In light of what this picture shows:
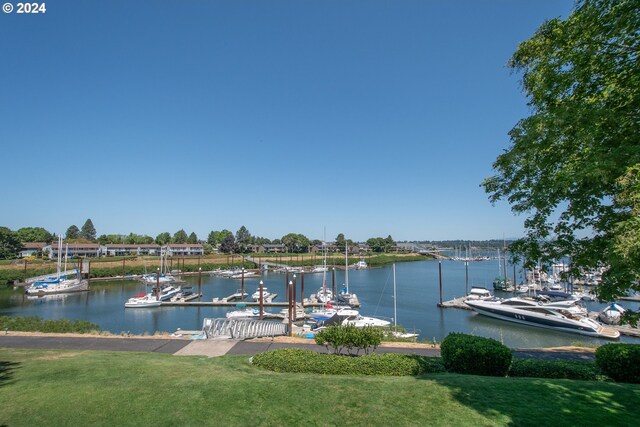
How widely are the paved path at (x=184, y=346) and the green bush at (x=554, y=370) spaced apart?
4.96m

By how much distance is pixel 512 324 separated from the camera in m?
37.7

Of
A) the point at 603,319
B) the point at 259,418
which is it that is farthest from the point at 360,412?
the point at 603,319

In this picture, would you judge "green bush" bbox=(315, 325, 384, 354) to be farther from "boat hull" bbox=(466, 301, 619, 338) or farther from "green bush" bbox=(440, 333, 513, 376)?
"boat hull" bbox=(466, 301, 619, 338)

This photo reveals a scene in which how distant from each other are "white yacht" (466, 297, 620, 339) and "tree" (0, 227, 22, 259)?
103651 millimetres

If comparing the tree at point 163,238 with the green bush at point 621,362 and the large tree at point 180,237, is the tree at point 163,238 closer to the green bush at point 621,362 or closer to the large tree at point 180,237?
the large tree at point 180,237

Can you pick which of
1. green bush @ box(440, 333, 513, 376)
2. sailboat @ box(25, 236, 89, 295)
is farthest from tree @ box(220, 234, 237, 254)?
green bush @ box(440, 333, 513, 376)

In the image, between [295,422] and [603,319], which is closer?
[295,422]

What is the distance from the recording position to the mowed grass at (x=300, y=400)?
6562 millimetres

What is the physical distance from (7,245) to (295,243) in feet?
314

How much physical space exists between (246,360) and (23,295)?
203 feet

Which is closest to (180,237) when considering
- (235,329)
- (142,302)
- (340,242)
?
(340,242)

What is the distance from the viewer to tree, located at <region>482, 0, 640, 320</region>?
5770mm

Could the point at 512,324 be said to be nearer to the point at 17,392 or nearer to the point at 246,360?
the point at 246,360

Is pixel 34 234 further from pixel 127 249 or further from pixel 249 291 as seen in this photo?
pixel 249 291
